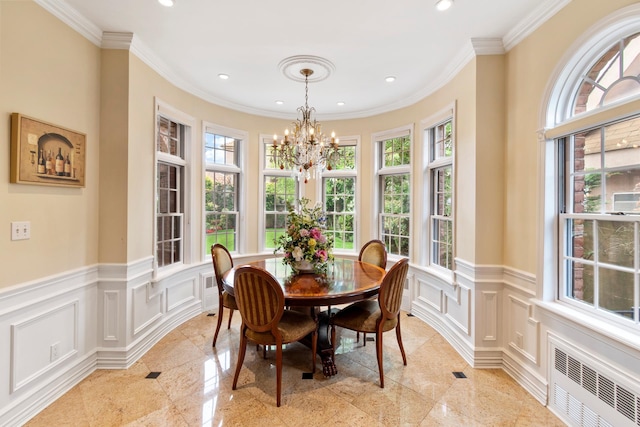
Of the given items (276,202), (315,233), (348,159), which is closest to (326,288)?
(315,233)

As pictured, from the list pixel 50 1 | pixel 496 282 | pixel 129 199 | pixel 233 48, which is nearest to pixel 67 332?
pixel 129 199

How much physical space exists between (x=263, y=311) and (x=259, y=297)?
4.6 inches

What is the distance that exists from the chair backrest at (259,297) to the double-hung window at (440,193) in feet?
7.32

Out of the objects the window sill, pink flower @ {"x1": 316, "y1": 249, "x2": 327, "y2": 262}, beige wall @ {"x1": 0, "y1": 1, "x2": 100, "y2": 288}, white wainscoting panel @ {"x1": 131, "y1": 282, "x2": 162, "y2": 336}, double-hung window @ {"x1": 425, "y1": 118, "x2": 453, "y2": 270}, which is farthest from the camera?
double-hung window @ {"x1": 425, "y1": 118, "x2": 453, "y2": 270}

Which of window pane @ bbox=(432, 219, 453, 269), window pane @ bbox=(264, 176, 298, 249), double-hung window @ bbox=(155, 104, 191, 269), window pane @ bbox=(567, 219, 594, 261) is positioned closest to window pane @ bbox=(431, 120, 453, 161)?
window pane @ bbox=(432, 219, 453, 269)

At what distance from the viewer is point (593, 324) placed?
5.96ft

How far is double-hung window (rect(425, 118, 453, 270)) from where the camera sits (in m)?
3.48

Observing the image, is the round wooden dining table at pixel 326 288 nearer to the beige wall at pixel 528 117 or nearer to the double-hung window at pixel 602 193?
the beige wall at pixel 528 117

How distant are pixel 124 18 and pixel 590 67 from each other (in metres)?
3.49

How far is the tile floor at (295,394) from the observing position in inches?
79.4

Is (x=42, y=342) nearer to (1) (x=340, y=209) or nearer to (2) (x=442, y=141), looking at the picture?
(1) (x=340, y=209)

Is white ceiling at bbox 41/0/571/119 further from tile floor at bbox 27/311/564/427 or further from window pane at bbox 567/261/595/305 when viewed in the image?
tile floor at bbox 27/311/564/427

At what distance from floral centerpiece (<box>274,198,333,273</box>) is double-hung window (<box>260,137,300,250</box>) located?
1.71 meters

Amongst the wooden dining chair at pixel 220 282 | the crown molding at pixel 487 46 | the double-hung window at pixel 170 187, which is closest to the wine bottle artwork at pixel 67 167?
the double-hung window at pixel 170 187
